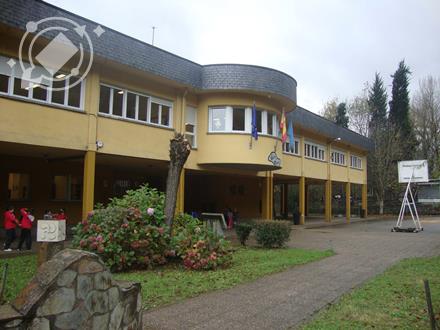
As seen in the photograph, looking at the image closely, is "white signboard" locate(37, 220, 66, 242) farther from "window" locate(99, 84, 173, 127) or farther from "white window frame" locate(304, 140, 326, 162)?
"white window frame" locate(304, 140, 326, 162)

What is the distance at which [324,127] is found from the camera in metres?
30.8

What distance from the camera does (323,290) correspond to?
8.50 metres

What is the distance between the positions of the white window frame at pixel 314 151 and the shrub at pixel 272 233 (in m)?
15.6

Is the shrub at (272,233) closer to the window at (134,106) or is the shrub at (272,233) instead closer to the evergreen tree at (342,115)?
the window at (134,106)

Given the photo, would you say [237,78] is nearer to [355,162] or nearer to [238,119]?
[238,119]

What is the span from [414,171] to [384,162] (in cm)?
2180

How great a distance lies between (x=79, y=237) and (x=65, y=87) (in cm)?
655

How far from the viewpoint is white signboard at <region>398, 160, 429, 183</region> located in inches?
1041

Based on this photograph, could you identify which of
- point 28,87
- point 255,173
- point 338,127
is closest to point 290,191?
point 338,127

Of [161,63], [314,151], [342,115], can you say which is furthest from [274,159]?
[342,115]

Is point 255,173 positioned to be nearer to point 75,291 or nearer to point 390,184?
point 75,291

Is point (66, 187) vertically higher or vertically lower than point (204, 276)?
higher

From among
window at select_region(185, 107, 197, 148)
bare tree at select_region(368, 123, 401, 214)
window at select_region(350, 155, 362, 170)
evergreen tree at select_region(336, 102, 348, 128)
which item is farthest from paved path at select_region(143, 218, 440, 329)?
evergreen tree at select_region(336, 102, 348, 128)

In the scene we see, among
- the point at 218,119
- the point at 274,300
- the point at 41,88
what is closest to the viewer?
the point at 274,300
